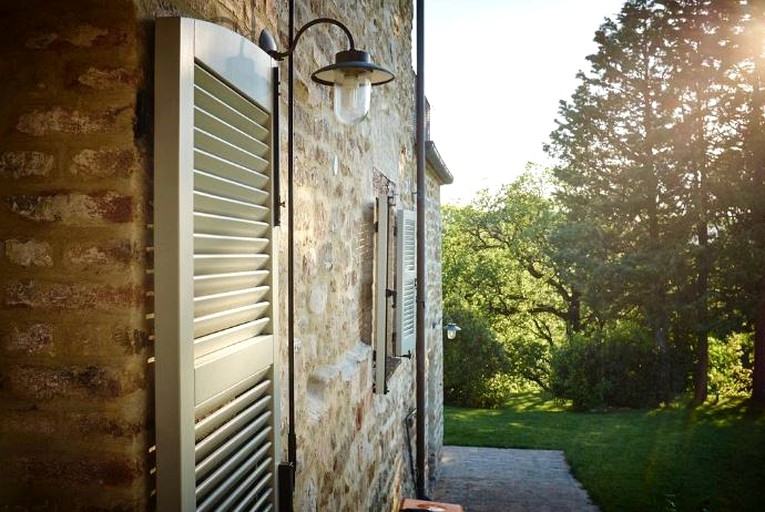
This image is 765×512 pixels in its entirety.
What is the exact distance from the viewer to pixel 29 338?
138 centimetres

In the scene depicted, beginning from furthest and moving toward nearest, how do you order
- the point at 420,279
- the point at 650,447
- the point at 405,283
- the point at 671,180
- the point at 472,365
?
the point at 472,365 → the point at 671,180 → the point at 650,447 → the point at 420,279 → the point at 405,283

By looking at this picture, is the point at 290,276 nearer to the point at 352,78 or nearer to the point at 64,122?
the point at 352,78

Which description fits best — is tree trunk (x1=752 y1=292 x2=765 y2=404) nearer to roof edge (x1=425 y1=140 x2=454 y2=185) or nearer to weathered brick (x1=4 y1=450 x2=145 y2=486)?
roof edge (x1=425 y1=140 x2=454 y2=185)

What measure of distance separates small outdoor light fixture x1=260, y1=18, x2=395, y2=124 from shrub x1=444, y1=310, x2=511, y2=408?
1360 cm

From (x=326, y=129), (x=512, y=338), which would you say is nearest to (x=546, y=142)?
(x=512, y=338)

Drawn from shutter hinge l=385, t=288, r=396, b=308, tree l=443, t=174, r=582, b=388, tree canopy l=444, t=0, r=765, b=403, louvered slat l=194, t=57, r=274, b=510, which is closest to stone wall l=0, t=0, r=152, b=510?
louvered slat l=194, t=57, r=274, b=510

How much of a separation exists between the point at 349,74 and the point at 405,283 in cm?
275

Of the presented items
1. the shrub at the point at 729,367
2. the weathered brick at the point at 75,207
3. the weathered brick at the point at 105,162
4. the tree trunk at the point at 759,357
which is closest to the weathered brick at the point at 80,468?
the weathered brick at the point at 75,207

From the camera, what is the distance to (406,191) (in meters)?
6.06

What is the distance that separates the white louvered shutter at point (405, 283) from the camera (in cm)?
456

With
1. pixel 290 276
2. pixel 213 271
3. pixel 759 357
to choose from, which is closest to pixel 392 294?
pixel 290 276

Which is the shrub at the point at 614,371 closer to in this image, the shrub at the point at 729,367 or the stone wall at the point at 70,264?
the shrub at the point at 729,367

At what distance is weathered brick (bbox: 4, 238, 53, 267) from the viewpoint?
138cm

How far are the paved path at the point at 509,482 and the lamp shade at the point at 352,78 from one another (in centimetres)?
586
